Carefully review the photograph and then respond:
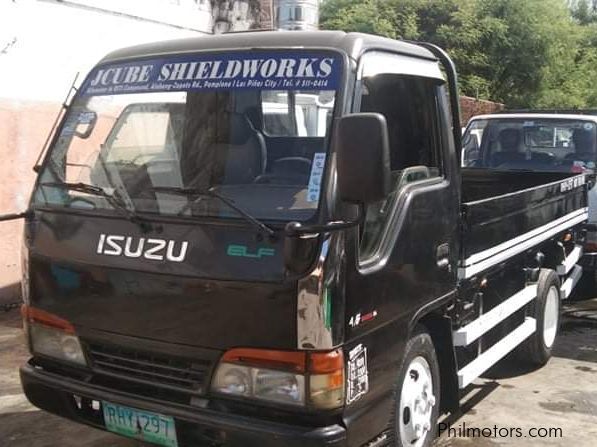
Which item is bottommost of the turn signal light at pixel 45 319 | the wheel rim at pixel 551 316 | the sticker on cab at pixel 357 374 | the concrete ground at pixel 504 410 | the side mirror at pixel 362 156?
the concrete ground at pixel 504 410

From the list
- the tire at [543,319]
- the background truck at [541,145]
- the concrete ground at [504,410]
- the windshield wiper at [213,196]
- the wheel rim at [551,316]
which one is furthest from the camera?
the background truck at [541,145]

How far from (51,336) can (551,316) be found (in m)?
3.98

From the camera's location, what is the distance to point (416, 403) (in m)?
Result: 3.59

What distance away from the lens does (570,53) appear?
2220 cm

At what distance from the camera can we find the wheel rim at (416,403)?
347 centimetres

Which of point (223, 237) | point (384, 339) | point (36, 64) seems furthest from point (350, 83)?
point (36, 64)

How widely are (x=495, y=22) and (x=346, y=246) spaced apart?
1838cm

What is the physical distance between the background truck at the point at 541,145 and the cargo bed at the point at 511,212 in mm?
762

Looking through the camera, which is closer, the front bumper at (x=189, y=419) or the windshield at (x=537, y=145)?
the front bumper at (x=189, y=419)

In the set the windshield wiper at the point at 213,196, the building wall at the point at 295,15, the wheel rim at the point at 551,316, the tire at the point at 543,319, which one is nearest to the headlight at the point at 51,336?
the windshield wiper at the point at 213,196

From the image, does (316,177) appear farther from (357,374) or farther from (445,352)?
(445,352)

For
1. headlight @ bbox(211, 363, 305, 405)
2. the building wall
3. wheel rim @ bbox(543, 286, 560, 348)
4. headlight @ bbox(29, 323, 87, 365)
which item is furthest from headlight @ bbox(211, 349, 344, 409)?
the building wall

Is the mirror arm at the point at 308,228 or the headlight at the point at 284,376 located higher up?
the mirror arm at the point at 308,228

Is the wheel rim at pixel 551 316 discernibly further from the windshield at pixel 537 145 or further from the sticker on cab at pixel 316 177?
the sticker on cab at pixel 316 177
